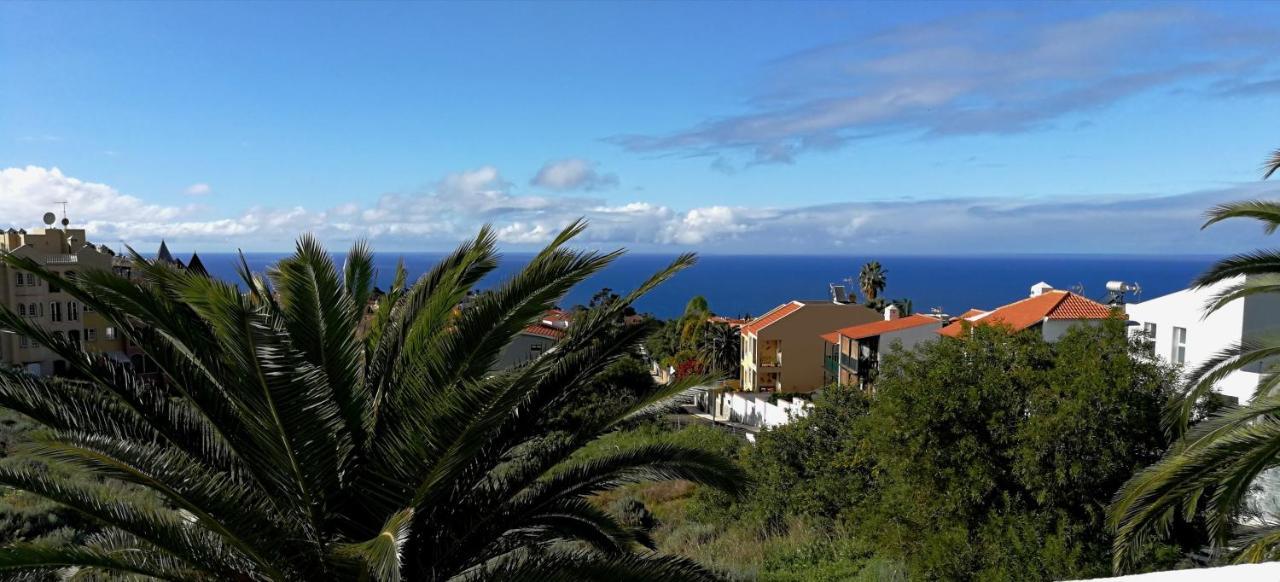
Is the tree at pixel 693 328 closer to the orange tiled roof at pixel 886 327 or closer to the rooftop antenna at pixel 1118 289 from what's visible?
the orange tiled roof at pixel 886 327

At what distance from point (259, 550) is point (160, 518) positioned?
89 cm

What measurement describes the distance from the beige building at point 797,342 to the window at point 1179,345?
1113 inches

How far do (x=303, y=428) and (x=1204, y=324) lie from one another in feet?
77.0

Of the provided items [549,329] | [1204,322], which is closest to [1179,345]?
[1204,322]

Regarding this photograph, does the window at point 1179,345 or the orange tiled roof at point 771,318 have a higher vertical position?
the window at point 1179,345

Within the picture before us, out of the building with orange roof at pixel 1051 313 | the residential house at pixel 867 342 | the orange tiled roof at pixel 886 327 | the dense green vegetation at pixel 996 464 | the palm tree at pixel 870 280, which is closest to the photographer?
the dense green vegetation at pixel 996 464

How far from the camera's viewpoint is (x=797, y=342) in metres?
51.6

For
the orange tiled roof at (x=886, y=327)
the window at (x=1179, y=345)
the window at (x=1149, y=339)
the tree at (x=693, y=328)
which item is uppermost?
the window at (x=1149, y=339)

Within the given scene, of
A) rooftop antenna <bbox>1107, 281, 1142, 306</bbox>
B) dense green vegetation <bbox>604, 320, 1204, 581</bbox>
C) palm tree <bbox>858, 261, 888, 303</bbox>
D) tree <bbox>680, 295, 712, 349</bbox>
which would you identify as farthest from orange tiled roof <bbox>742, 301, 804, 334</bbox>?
dense green vegetation <bbox>604, 320, 1204, 581</bbox>

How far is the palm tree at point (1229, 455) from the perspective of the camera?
23.5 feet

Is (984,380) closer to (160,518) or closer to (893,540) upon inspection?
(893,540)

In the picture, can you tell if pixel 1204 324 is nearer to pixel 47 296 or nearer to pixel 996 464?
pixel 996 464

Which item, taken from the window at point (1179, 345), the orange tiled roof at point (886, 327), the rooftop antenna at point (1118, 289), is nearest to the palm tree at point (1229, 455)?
the window at point (1179, 345)

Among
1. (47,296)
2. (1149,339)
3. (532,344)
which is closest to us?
(532,344)
